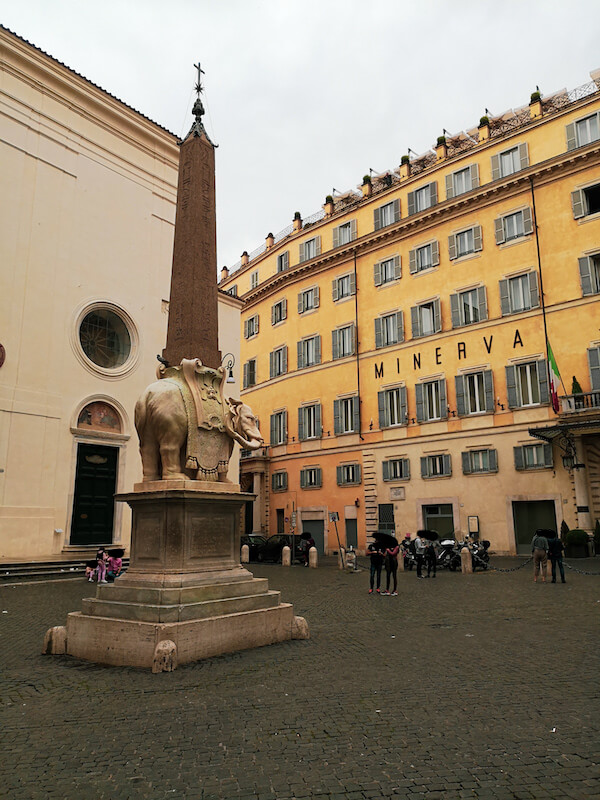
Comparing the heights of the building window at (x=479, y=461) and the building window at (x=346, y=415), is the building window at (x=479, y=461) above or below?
below

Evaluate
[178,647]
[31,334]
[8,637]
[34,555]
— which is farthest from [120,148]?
[178,647]

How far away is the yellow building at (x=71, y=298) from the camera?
1834cm

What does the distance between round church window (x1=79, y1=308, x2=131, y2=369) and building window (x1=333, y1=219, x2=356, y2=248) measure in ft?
49.0

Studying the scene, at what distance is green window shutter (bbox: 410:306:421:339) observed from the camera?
28.3 meters

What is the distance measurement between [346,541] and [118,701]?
25475 millimetres

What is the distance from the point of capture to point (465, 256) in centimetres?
2702

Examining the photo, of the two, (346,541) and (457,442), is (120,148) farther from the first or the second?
(346,541)

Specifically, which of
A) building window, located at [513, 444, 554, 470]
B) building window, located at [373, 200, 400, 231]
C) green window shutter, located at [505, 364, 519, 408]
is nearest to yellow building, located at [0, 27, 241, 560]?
building window, located at [373, 200, 400, 231]

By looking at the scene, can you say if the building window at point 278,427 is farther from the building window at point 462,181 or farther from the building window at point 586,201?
the building window at point 586,201

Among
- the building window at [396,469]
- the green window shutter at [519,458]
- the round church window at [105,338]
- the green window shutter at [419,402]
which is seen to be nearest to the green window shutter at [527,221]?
the green window shutter at [419,402]

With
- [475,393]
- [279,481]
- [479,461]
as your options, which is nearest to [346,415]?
[279,481]

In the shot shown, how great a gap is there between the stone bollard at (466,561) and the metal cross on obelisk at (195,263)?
1323 centimetres

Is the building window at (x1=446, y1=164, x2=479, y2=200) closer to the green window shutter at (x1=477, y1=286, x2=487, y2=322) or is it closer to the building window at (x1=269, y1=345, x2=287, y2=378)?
the green window shutter at (x1=477, y1=286, x2=487, y2=322)

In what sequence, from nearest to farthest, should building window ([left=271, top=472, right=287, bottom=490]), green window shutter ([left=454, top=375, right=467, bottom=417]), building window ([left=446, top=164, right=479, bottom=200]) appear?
green window shutter ([left=454, top=375, right=467, bottom=417]) → building window ([left=446, top=164, right=479, bottom=200]) → building window ([left=271, top=472, right=287, bottom=490])
